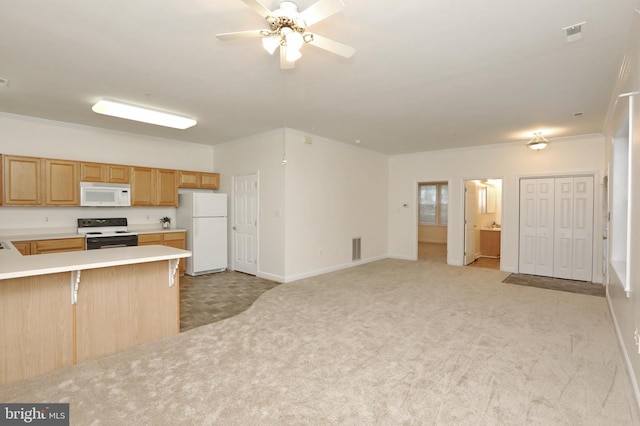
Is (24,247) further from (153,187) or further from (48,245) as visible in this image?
(153,187)

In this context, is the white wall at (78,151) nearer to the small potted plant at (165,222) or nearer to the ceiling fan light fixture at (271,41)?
the small potted plant at (165,222)

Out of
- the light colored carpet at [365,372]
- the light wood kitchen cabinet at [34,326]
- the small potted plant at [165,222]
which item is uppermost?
the small potted plant at [165,222]

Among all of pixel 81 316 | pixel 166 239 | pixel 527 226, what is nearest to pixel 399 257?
pixel 527 226

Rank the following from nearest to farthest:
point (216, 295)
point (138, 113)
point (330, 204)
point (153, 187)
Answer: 1. point (138, 113)
2. point (216, 295)
3. point (153, 187)
4. point (330, 204)

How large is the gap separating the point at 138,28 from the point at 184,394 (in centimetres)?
276

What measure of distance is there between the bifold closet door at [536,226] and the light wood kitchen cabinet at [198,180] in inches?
250

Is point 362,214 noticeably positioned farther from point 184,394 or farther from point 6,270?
point 6,270

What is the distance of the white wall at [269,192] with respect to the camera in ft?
17.9

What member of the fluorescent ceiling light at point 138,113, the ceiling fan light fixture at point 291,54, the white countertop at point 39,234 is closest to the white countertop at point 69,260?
the white countertop at point 39,234

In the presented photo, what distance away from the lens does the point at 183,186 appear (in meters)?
6.28

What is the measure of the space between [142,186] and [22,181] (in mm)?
1595

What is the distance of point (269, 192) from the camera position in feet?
18.5

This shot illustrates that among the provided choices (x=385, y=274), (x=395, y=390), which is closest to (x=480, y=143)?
(x=385, y=274)

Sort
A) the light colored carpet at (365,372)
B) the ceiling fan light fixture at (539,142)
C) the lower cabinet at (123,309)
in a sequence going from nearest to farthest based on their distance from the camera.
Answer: the light colored carpet at (365,372) < the lower cabinet at (123,309) < the ceiling fan light fixture at (539,142)
